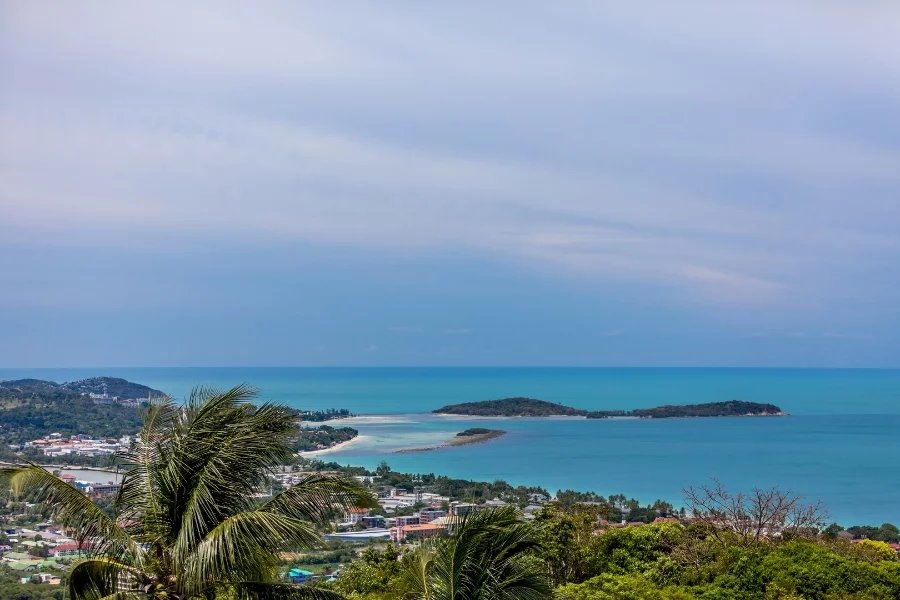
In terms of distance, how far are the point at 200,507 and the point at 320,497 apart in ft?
3.09

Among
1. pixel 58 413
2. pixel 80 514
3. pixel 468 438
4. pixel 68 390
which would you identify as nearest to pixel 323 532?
pixel 80 514

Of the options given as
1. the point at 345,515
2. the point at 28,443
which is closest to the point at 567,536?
the point at 345,515

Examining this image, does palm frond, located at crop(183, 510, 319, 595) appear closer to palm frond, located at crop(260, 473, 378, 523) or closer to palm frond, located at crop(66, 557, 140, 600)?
palm frond, located at crop(260, 473, 378, 523)

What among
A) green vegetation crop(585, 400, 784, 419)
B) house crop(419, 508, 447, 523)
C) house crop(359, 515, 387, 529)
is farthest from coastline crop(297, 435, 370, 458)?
green vegetation crop(585, 400, 784, 419)

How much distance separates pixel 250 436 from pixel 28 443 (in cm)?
3510

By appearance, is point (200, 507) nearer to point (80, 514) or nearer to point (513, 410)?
point (80, 514)

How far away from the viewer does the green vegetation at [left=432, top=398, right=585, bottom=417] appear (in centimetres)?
11228

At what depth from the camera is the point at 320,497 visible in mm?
7012

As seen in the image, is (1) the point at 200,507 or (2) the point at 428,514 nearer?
(1) the point at 200,507

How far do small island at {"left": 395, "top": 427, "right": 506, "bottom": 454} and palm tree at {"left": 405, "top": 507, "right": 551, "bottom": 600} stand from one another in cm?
6186

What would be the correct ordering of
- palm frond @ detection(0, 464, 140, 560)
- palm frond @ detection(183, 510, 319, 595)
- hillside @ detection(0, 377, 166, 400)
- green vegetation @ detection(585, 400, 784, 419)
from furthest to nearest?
green vegetation @ detection(585, 400, 784, 419) < hillside @ detection(0, 377, 166, 400) < palm frond @ detection(0, 464, 140, 560) < palm frond @ detection(183, 510, 319, 595)

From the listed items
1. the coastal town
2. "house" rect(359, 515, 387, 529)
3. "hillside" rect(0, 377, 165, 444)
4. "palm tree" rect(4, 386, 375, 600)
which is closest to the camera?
"palm tree" rect(4, 386, 375, 600)

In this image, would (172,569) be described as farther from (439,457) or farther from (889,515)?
(439,457)

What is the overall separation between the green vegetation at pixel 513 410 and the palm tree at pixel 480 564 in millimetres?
104539
